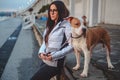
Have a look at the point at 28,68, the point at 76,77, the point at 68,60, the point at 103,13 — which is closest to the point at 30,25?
the point at 103,13

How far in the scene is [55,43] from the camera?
13.8 feet

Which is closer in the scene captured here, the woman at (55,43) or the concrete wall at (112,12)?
the woman at (55,43)

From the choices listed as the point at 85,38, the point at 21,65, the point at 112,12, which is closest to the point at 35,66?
the point at 21,65

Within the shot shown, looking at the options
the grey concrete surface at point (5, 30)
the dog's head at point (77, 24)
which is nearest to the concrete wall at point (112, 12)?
the grey concrete surface at point (5, 30)

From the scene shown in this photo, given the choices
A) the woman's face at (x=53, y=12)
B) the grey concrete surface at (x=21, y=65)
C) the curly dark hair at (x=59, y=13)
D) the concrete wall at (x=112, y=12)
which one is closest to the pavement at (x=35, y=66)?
the grey concrete surface at (x=21, y=65)

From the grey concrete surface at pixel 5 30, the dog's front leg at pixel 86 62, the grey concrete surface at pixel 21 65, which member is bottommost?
the grey concrete surface at pixel 5 30

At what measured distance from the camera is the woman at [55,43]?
415 cm

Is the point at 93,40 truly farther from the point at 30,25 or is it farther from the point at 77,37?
the point at 30,25

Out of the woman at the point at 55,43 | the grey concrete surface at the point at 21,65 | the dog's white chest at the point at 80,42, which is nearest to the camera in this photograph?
the woman at the point at 55,43

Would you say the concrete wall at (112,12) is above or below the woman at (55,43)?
below

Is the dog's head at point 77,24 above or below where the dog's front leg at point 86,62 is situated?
above

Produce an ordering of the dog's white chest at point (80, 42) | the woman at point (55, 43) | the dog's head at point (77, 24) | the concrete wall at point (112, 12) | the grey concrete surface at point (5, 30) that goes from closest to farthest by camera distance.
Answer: the woman at point (55, 43) → the dog's head at point (77, 24) → the dog's white chest at point (80, 42) → the grey concrete surface at point (5, 30) → the concrete wall at point (112, 12)

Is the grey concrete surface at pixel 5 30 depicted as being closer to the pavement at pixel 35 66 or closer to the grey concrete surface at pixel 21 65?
the grey concrete surface at pixel 21 65

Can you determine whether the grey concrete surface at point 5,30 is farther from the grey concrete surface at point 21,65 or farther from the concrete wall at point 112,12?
the concrete wall at point 112,12
